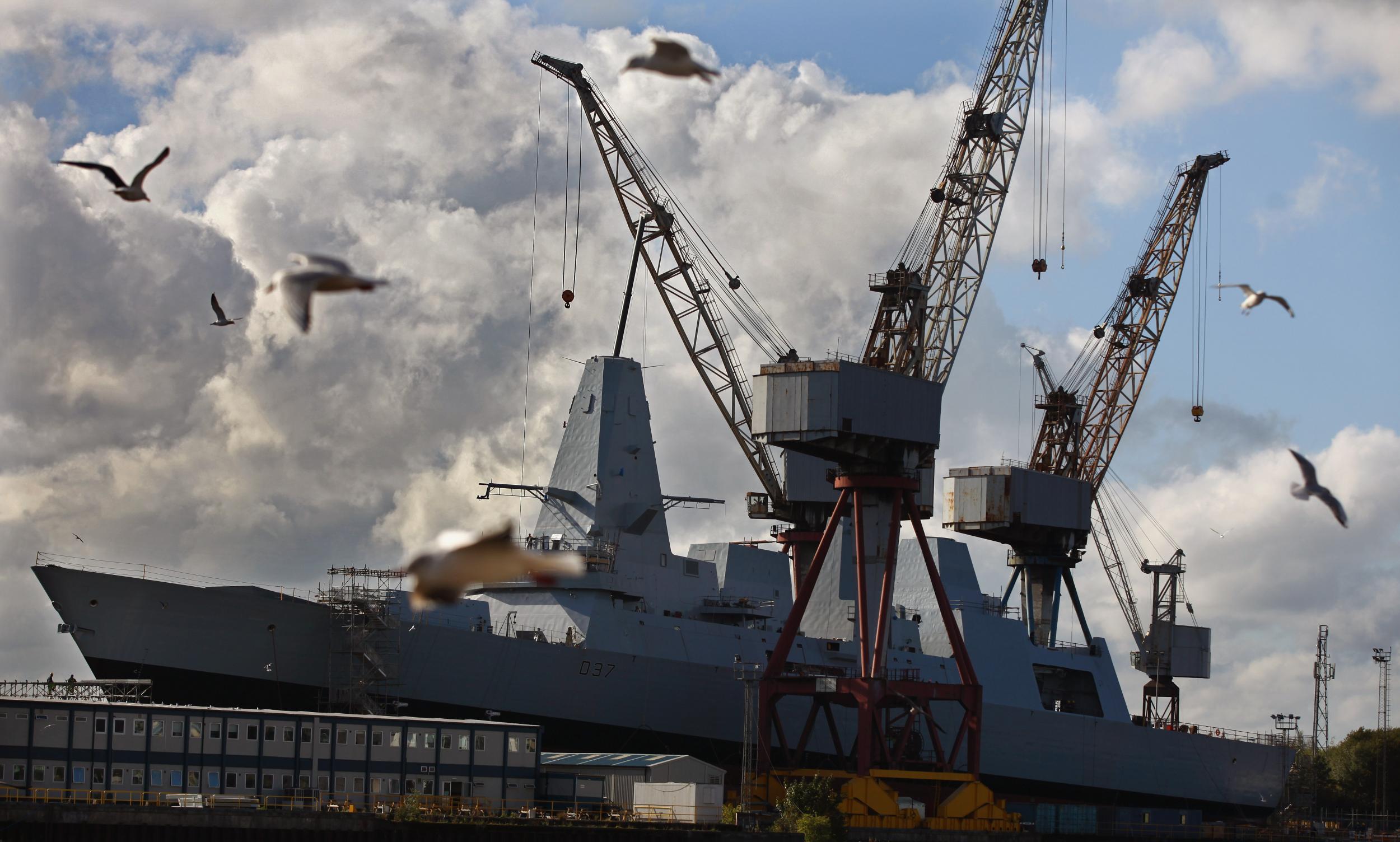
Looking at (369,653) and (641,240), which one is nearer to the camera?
(369,653)

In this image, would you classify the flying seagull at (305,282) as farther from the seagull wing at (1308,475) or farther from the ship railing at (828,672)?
the ship railing at (828,672)

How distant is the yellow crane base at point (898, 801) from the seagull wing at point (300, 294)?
102 feet

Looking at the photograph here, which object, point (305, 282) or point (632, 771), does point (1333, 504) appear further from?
point (632, 771)

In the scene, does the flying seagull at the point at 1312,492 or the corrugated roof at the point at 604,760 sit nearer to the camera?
the flying seagull at the point at 1312,492

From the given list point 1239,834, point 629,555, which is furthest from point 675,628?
point 1239,834

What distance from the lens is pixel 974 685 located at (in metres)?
43.9

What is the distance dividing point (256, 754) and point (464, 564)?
2801 cm

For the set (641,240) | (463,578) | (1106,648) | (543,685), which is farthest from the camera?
(1106,648)

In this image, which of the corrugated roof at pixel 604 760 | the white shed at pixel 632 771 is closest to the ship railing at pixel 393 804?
A: the white shed at pixel 632 771

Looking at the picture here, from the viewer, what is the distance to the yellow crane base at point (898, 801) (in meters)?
41.6

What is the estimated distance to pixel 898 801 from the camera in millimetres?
42188

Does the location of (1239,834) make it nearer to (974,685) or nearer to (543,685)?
(974,685)

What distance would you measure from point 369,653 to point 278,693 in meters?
2.63

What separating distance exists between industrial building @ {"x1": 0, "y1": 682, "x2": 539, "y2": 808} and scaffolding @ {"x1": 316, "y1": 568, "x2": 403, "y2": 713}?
420 centimetres
